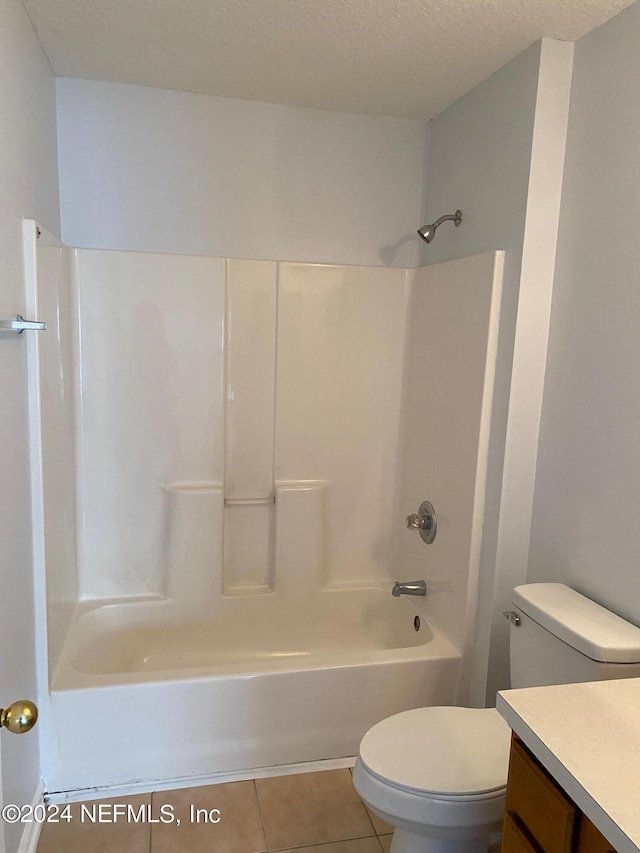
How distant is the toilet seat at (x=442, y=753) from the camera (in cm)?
145

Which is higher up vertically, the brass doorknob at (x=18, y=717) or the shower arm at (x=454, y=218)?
the shower arm at (x=454, y=218)

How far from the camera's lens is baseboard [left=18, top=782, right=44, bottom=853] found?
1.72 meters

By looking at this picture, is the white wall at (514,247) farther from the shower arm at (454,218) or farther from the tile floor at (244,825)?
the tile floor at (244,825)

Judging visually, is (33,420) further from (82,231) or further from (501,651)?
(501,651)

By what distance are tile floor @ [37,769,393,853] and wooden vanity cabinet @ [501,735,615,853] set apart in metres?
0.85

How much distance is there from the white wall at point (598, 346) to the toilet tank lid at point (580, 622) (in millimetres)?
58

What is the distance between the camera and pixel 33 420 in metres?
1.82

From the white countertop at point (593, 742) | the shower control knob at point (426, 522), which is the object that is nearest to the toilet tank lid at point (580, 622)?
the white countertop at point (593, 742)

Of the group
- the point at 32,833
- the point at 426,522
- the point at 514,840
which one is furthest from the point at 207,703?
the point at 514,840

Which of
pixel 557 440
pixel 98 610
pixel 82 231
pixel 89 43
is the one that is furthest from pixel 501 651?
pixel 89 43

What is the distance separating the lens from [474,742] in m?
1.59

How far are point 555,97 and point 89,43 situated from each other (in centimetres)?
140

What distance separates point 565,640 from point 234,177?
1957mm

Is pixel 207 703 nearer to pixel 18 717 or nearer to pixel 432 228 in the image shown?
pixel 18 717
